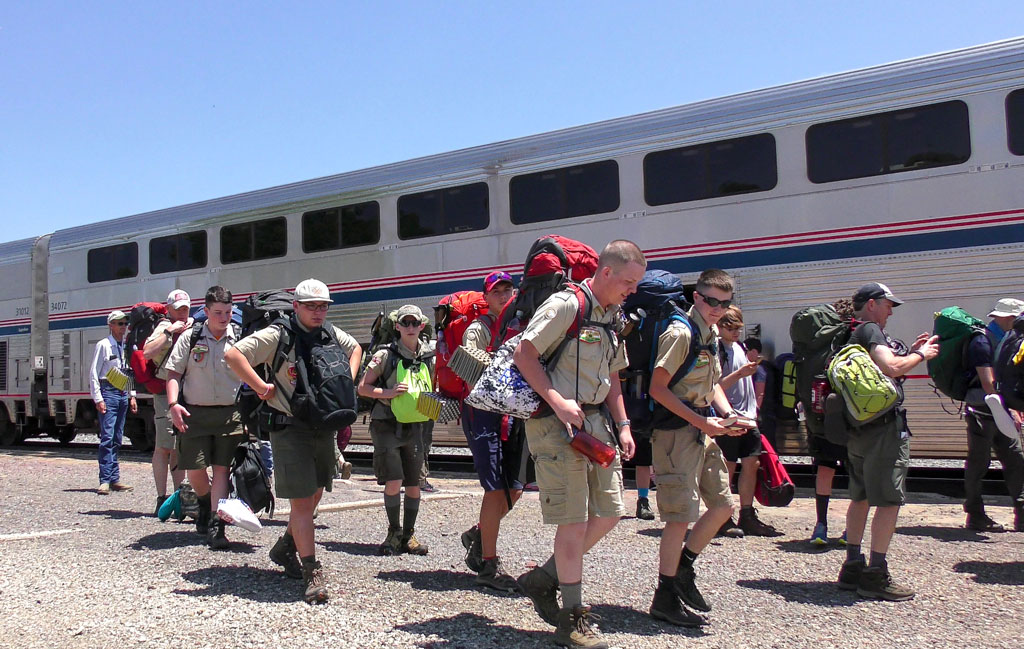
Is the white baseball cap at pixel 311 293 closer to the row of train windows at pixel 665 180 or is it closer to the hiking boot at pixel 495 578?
the hiking boot at pixel 495 578

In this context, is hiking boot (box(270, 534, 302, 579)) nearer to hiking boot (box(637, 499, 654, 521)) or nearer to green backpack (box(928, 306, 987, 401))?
hiking boot (box(637, 499, 654, 521))

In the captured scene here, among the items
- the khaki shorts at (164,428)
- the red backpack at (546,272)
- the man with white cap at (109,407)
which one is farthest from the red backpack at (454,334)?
the man with white cap at (109,407)

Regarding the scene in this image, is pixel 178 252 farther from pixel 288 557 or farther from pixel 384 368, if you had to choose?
pixel 288 557

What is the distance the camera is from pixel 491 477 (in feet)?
16.8

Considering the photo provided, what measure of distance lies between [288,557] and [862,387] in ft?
11.5

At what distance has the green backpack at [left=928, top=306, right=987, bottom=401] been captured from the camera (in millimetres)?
6809

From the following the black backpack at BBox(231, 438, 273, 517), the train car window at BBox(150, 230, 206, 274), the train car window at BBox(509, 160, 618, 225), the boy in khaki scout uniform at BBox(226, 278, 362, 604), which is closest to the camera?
the boy in khaki scout uniform at BBox(226, 278, 362, 604)

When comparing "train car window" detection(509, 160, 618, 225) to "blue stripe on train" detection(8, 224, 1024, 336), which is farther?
"train car window" detection(509, 160, 618, 225)

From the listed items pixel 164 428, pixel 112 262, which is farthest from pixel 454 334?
pixel 112 262

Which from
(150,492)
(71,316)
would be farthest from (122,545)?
(71,316)

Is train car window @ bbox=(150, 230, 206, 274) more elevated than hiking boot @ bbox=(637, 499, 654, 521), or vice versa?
train car window @ bbox=(150, 230, 206, 274)

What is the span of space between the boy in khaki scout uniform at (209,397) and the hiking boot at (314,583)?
6.05 ft

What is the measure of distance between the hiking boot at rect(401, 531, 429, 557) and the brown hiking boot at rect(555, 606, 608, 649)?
2.24 m

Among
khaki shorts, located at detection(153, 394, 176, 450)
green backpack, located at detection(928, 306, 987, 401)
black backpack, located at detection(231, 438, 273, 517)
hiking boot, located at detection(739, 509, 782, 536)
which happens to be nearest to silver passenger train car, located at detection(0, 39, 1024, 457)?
green backpack, located at detection(928, 306, 987, 401)
